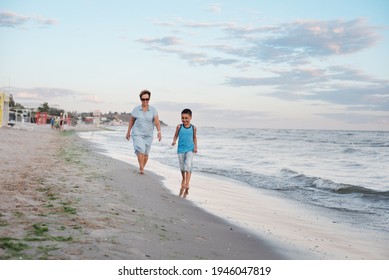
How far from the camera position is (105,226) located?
410 cm

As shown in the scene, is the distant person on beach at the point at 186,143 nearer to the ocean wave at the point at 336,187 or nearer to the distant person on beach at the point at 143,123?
the distant person on beach at the point at 143,123

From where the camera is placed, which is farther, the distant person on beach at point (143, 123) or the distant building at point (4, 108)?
the distant building at point (4, 108)

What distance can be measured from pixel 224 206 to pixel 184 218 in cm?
173

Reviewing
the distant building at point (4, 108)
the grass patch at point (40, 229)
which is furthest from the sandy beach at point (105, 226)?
the distant building at point (4, 108)

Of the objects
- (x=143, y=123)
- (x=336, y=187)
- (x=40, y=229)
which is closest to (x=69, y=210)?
(x=40, y=229)

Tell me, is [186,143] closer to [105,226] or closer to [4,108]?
[105,226]

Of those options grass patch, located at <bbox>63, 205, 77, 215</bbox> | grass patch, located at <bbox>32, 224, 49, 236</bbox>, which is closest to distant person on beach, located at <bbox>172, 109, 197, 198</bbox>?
grass patch, located at <bbox>63, 205, 77, 215</bbox>

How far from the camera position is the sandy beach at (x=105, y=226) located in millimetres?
3377

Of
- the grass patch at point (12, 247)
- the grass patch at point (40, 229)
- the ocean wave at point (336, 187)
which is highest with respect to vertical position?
the grass patch at point (40, 229)

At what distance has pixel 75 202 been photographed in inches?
202

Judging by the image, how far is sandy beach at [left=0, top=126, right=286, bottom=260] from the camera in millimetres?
3377
